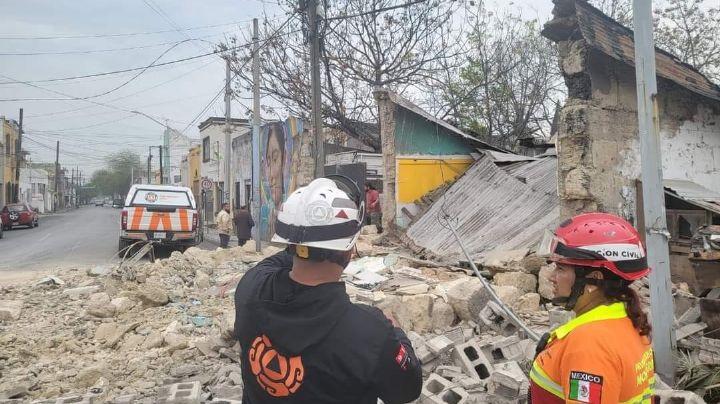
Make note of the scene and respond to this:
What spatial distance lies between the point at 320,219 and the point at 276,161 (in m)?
18.1

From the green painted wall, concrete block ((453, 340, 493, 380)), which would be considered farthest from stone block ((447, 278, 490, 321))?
the green painted wall

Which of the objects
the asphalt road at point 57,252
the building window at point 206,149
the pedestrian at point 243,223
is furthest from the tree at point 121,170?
the pedestrian at point 243,223

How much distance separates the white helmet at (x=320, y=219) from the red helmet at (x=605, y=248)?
726mm

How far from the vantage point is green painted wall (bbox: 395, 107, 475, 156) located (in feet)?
41.1

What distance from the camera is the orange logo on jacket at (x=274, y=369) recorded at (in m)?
1.63

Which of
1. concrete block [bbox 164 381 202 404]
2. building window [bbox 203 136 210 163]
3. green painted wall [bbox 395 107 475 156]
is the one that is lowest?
concrete block [bbox 164 381 202 404]

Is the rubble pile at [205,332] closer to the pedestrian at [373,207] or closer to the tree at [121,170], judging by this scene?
the pedestrian at [373,207]

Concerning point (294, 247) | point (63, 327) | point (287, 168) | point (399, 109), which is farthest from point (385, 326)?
point (287, 168)

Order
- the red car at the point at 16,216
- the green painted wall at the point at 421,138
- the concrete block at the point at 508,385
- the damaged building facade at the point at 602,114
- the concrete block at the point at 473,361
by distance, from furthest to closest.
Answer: the red car at the point at 16,216 < the green painted wall at the point at 421,138 < the damaged building facade at the point at 602,114 < the concrete block at the point at 473,361 < the concrete block at the point at 508,385

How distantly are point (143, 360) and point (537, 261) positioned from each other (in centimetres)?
495

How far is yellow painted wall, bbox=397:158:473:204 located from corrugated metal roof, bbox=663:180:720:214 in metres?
6.13

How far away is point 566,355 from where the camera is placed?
1564 mm

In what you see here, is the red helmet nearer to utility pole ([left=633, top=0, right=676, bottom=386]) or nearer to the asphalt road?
utility pole ([left=633, top=0, right=676, bottom=386])

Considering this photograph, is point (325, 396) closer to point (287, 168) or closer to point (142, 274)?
point (142, 274)
